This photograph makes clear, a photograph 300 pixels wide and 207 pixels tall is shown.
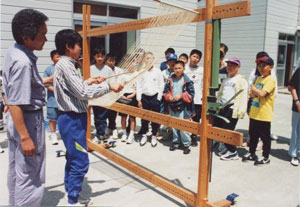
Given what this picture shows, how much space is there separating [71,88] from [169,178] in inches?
70.5

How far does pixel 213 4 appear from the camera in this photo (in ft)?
8.18

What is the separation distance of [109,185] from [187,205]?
98 centimetres

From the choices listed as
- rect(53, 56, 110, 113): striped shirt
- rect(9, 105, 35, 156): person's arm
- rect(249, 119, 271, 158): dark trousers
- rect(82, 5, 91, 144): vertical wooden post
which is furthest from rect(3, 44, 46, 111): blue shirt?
rect(249, 119, 271, 158): dark trousers

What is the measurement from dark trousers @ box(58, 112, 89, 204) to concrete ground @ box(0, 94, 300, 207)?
352 mm

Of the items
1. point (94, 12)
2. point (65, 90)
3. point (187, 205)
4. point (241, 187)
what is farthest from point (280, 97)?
point (65, 90)

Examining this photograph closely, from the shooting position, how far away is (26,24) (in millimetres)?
2234

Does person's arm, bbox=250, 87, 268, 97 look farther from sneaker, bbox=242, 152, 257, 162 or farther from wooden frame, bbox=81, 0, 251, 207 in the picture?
wooden frame, bbox=81, 0, 251, 207

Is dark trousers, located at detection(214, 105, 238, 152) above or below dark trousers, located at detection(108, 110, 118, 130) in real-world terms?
above

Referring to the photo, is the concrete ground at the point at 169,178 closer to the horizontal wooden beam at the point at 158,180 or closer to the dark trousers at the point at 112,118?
the horizontal wooden beam at the point at 158,180

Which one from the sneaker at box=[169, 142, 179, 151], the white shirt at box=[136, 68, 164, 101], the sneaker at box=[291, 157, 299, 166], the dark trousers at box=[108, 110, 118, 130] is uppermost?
the white shirt at box=[136, 68, 164, 101]

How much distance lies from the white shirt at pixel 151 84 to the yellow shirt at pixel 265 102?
167cm

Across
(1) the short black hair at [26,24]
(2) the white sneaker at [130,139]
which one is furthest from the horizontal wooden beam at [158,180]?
(1) the short black hair at [26,24]

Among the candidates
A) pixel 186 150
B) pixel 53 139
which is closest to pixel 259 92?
pixel 186 150

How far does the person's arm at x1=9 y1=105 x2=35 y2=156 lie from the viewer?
7.18 ft
